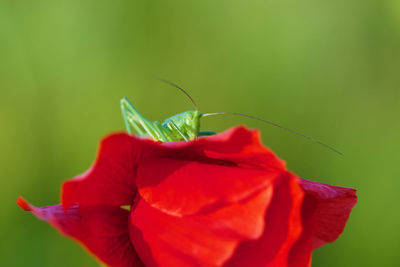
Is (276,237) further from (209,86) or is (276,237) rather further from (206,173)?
(209,86)

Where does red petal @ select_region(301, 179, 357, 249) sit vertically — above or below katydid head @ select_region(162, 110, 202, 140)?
above

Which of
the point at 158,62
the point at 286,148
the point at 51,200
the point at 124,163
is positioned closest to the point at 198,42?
the point at 158,62

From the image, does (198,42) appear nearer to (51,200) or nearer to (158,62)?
(158,62)

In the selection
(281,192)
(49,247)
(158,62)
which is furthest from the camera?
(158,62)

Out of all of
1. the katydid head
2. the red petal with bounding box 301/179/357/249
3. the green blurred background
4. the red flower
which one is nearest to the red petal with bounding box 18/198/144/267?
the red flower

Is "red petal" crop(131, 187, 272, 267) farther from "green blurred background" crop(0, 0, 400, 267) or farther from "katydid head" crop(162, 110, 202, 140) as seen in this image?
"green blurred background" crop(0, 0, 400, 267)

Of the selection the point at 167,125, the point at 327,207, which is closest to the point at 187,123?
the point at 167,125
